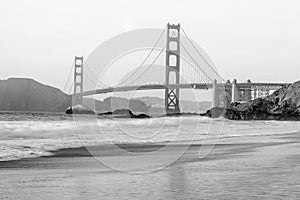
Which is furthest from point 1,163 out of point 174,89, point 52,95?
point 52,95

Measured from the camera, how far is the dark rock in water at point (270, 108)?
87.4 m

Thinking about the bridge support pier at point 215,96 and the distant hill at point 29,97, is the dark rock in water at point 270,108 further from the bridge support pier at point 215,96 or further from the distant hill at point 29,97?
the distant hill at point 29,97

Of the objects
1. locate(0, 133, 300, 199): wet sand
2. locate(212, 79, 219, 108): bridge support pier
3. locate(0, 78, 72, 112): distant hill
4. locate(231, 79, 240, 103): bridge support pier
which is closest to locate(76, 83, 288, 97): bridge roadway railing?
locate(212, 79, 219, 108): bridge support pier

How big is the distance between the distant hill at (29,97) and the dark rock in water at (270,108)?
4663 centimetres

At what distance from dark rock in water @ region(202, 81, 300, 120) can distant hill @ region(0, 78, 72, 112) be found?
4663 centimetres

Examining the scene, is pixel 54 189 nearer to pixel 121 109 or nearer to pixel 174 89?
pixel 174 89

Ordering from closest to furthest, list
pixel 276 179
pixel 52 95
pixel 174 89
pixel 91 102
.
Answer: pixel 276 179 → pixel 174 89 → pixel 91 102 → pixel 52 95

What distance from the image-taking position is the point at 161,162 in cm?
1617

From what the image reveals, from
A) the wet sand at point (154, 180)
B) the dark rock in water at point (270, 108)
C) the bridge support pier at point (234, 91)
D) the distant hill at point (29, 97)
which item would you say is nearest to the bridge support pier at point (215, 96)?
the dark rock in water at point (270, 108)

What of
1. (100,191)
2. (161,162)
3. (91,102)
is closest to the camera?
(100,191)

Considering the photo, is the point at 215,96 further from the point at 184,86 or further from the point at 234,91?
the point at 184,86

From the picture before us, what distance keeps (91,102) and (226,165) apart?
288 feet

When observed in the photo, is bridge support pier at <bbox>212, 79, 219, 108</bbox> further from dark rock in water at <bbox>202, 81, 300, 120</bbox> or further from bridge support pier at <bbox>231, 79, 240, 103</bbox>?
bridge support pier at <bbox>231, 79, 240, 103</bbox>

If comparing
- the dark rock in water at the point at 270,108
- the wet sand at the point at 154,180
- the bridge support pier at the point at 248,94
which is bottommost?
the wet sand at the point at 154,180
